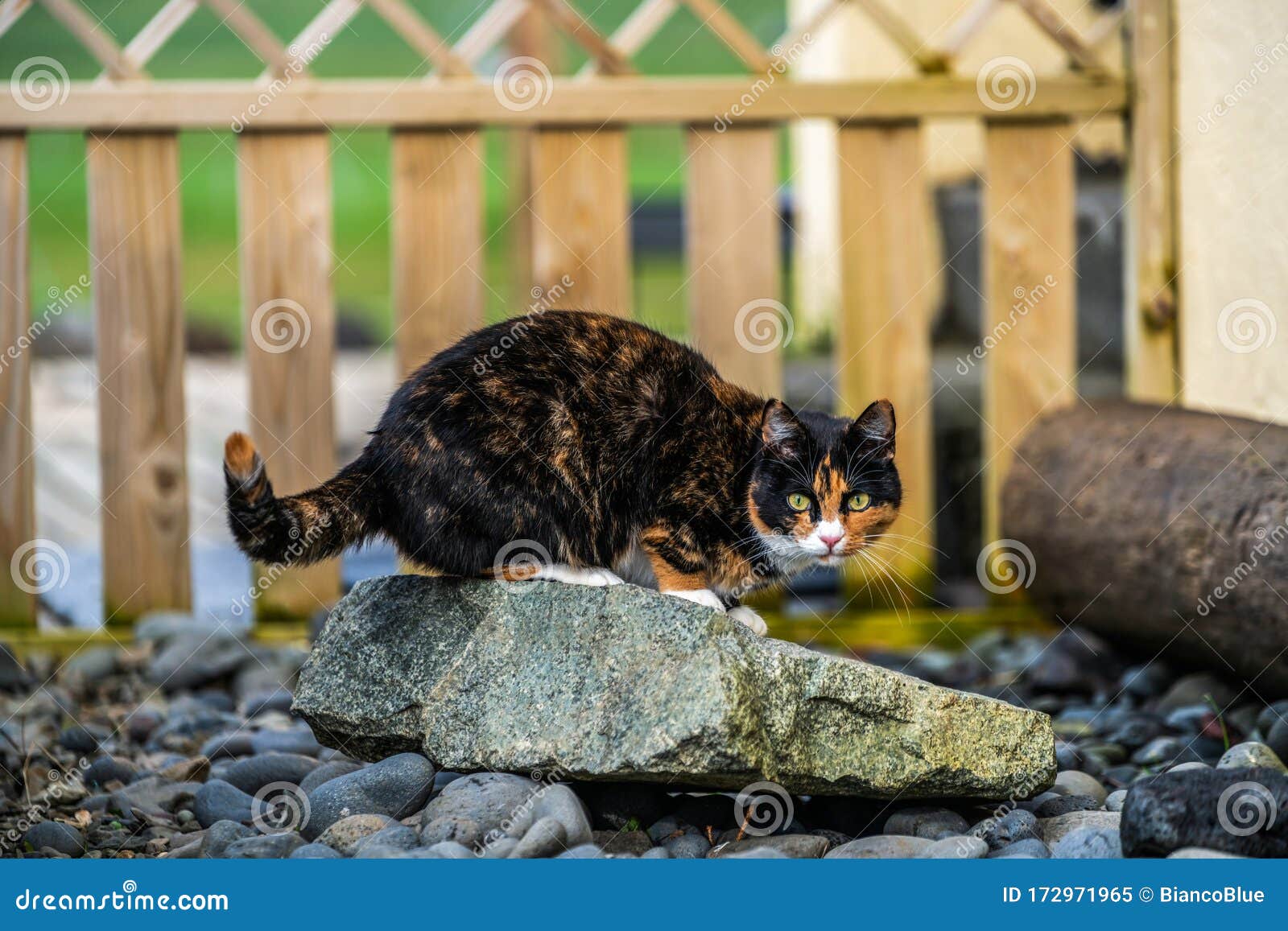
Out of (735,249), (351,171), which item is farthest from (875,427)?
(351,171)

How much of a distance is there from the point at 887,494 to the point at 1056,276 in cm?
211

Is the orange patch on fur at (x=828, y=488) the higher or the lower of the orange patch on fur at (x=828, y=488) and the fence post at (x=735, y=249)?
the lower

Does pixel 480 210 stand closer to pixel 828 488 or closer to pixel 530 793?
pixel 828 488

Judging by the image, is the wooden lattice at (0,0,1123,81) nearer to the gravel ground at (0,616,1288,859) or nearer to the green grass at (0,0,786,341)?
the gravel ground at (0,616,1288,859)

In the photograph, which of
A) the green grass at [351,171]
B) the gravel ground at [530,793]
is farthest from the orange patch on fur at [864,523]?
the green grass at [351,171]

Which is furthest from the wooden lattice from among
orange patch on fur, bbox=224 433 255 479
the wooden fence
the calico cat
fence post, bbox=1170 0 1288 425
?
orange patch on fur, bbox=224 433 255 479

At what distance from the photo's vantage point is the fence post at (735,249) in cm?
474

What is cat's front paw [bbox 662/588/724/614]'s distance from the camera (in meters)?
2.96

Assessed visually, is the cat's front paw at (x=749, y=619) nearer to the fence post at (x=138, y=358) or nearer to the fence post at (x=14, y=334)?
the fence post at (x=138, y=358)

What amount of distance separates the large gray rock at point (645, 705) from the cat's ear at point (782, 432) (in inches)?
18.0

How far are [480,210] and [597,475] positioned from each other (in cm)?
204

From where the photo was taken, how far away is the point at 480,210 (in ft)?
15.6

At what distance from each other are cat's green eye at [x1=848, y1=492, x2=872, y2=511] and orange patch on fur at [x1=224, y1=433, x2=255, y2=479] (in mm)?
1322

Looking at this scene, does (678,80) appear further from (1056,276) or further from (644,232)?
(644,232)
